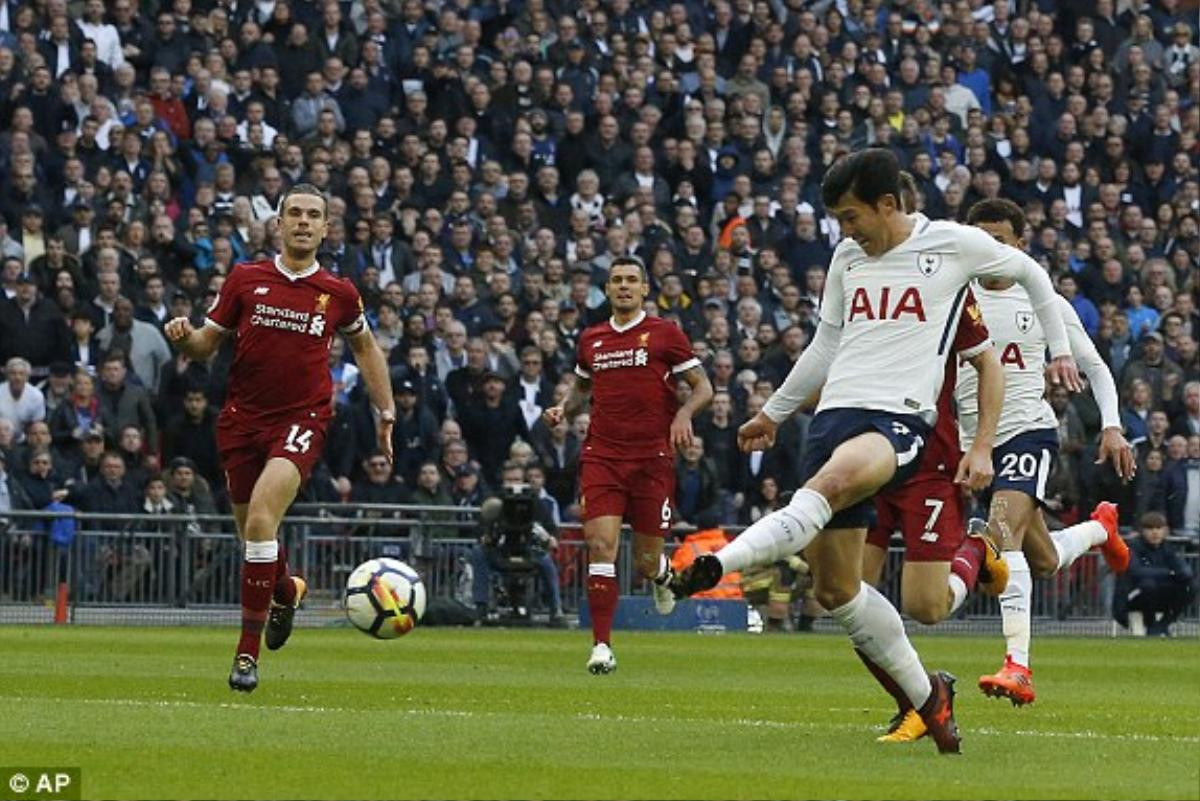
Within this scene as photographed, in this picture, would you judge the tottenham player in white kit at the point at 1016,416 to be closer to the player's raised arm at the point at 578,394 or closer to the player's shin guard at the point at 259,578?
the player's shin guard at the point at 259,578

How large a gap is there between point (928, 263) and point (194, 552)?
16.3m

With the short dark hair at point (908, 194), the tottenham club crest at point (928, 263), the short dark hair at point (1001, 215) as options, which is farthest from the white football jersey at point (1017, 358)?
the tottenham club crest at point (928, 263)

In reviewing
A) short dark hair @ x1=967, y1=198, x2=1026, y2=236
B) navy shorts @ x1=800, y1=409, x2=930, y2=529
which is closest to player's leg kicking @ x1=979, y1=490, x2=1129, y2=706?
short dark hair @ x1=967, y1=198, x2=1026, y2=236

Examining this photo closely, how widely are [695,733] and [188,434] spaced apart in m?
15.3

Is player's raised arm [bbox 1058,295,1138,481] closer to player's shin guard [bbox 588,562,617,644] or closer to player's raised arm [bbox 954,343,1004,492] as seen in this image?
player's raised arm [bbox 954,343,1004,492]

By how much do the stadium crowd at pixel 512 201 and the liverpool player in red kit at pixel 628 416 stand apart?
305 inches

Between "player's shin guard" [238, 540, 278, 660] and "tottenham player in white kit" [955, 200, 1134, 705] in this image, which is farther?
"player's shin guard" [238, 540, 278, 660]

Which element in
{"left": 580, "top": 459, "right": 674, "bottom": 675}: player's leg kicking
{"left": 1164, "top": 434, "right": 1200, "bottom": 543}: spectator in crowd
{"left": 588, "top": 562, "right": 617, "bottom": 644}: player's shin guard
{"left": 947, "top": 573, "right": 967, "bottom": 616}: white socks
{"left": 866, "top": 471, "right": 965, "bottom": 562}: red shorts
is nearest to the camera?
{"left": 866, "top": 471, "right": 965, "bottom": 562}: red shorts

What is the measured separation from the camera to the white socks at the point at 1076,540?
16266mm

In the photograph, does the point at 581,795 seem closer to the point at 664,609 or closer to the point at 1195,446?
the point at 664,609

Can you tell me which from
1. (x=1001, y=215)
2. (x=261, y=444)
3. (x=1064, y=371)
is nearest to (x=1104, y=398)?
(x=1001, y=215)

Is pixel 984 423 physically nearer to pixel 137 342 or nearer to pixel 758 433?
pixel 758 433

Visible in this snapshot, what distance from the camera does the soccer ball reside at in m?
16.2

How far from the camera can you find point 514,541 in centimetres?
2667
